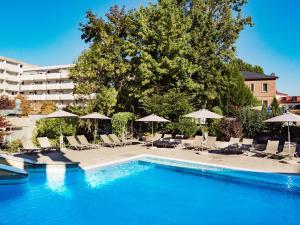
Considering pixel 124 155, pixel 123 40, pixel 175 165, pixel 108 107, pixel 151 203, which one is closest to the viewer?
pixel 151 203

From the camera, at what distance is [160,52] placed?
98.0ft

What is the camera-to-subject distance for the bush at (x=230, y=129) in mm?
22859

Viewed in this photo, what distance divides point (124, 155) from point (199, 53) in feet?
57.4

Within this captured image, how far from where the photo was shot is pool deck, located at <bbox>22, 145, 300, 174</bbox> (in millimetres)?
15352

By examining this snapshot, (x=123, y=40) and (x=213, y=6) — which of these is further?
(x=213, y=6)

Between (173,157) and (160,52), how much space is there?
14550 mm

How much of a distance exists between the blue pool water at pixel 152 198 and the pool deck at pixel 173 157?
0.95m

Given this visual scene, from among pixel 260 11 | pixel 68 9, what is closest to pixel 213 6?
pixel 260 11

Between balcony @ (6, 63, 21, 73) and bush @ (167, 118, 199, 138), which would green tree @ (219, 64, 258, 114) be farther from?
balcony @ (6, 63, 21, 73)

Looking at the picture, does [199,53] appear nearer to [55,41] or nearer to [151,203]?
[55,41]

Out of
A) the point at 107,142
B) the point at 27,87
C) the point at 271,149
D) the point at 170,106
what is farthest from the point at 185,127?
the point at 27,87

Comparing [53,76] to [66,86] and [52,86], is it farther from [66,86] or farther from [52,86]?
[66,86]

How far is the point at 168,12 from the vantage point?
29297 mm

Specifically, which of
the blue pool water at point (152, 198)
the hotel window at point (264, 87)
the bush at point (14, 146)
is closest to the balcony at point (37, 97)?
the hotel window at point (264, 87)
